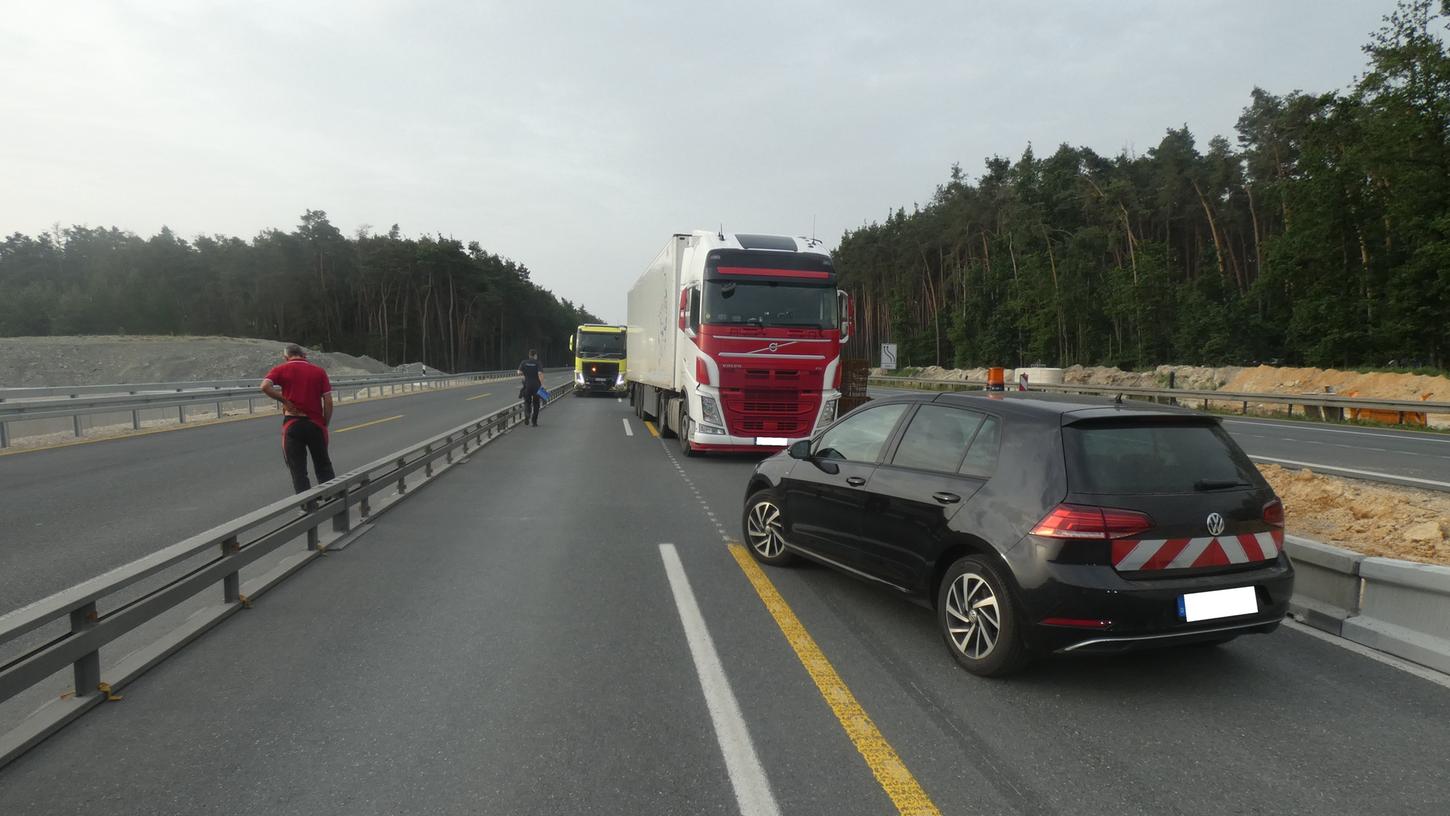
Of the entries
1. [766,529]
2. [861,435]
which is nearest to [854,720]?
[861,435]

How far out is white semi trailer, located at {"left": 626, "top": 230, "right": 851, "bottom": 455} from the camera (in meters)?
13.6

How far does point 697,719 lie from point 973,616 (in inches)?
64.3

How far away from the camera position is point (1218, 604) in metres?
4.05

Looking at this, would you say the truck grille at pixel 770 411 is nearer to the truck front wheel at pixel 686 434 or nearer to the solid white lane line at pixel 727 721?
the truck front wheel at pixel 686 434

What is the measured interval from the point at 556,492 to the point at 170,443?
34.3ft

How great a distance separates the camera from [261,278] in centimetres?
9250

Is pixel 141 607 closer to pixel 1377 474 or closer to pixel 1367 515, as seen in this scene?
pixel 1367 515

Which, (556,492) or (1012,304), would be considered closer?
(556,492)

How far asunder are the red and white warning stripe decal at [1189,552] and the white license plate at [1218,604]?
0.14m

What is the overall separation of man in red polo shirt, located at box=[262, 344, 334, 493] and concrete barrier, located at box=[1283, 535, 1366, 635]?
853 cm

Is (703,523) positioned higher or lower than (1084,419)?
lower

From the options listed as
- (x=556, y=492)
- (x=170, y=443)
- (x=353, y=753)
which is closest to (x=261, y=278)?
(x=170, y=443)

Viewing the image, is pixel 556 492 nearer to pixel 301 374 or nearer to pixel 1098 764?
pixel 301 374

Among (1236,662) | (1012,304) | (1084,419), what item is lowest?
(1236,662)
